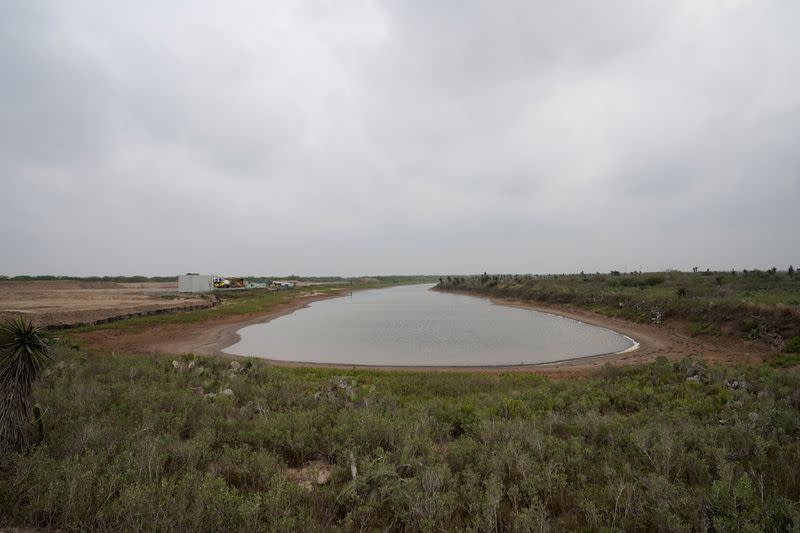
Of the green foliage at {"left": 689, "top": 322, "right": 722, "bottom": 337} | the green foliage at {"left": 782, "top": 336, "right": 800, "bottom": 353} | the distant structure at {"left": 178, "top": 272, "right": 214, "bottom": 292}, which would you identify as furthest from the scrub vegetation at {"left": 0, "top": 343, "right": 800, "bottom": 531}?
the distant structure at {"left": 178, "top": 272, "right": 214, "bottom": 292}

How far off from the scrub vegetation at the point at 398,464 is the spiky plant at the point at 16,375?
30 cm

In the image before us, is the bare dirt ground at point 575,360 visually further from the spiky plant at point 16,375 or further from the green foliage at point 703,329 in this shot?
the spiky plant at point 16,375

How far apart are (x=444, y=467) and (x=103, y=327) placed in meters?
31.7

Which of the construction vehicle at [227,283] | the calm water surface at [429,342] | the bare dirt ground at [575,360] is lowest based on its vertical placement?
the calm water surface at [429,342]

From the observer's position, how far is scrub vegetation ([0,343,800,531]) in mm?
3664

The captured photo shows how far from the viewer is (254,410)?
7.61 m

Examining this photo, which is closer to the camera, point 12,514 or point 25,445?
point 12,514

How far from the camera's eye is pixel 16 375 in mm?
5043

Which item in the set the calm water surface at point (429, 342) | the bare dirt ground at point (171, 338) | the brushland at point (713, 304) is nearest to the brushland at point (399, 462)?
the calm water surface at point (429, 342)

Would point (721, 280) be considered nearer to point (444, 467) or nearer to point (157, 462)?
point (444, 467)

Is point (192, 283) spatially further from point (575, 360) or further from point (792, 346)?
point (792, 346)

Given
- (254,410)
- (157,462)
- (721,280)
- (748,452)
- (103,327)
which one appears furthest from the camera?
(721,280)

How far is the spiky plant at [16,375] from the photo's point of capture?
481cm

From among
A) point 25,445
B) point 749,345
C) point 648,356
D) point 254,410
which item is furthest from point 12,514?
point 749,345
